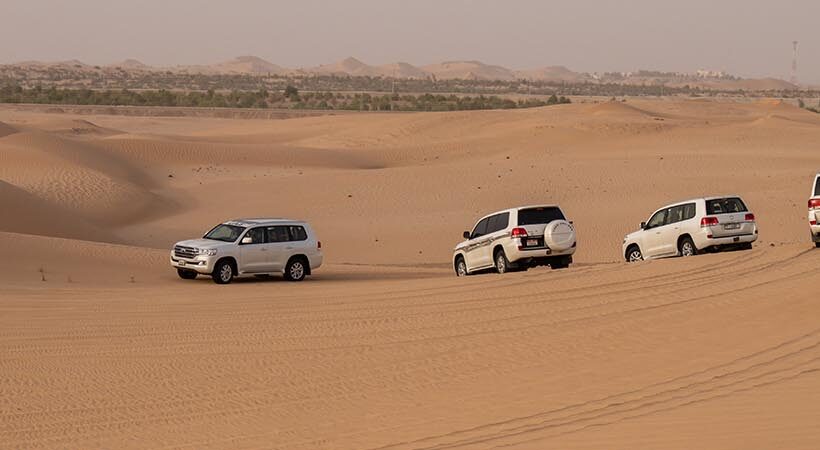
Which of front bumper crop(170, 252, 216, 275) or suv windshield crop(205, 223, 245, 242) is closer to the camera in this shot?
front bumper crop(170, 252, 216, 275)

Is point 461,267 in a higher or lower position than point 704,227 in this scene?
lower

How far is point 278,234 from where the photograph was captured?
26.3m

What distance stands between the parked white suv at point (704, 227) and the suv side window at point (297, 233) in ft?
24.1

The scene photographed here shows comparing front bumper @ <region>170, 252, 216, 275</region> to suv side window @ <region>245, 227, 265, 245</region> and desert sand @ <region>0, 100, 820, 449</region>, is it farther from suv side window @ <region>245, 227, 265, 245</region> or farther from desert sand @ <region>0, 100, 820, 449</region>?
suv side window @ <region>245, 227, 265, 245</region>

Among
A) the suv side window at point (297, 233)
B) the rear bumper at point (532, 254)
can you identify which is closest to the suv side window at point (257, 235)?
the suv side window at point (297, 233)

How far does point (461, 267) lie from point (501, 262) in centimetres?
187

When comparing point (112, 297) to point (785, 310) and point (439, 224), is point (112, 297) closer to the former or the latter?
point (785, 310)

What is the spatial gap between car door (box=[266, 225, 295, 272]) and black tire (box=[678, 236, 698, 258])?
312 inches

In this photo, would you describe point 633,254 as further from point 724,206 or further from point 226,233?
point 226,233

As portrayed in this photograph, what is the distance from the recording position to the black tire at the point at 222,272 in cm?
2528

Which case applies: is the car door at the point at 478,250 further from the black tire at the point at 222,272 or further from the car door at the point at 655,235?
the black tire at the point at 222,272

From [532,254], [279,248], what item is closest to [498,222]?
[532,254]

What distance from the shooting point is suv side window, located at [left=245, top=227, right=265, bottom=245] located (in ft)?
85.1

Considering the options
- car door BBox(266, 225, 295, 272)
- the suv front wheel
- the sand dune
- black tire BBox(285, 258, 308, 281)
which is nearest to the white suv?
the suv front wheel
